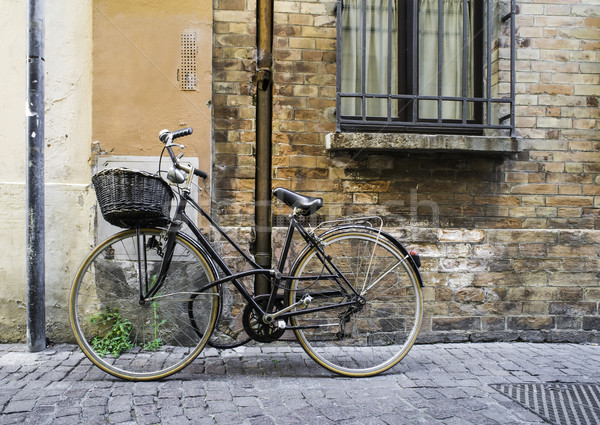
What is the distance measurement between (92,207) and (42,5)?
4.85ft

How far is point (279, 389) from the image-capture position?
271cm

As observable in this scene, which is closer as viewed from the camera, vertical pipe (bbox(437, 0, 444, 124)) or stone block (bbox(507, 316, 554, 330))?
vertical pipe (bbox(437, 0, 444, 124))

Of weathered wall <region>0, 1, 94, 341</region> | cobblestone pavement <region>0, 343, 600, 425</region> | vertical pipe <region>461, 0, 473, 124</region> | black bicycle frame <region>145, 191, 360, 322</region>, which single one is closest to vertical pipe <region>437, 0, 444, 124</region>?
vertical pipe <region>461, 0, 473, 124</region>

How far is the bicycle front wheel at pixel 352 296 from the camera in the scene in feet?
9.93

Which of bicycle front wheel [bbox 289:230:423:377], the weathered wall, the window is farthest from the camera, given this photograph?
the window

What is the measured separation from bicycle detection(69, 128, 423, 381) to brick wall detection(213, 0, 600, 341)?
0.59 m

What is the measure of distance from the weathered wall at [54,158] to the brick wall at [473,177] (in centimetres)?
102

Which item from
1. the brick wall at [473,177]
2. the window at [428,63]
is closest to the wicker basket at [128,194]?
the brick wall at [473,177]

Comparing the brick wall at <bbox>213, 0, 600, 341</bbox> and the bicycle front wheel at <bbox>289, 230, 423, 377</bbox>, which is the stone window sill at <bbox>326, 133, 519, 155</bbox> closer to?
the brick wall at <bbox>213, 0, 600, 341</bbox>

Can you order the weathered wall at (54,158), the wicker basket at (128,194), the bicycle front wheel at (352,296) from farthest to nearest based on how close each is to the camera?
1. the weathered wall at (54,158)
2. the bicycle front wheel at (352,296)
3. the wicker basket at (128,194)

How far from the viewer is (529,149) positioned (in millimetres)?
3850

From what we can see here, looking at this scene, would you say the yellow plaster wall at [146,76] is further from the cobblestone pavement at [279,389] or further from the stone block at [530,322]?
the stone block at [530,322]

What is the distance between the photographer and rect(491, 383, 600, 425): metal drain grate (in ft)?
7.88

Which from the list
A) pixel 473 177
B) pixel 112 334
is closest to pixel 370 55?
pixel 473 177
